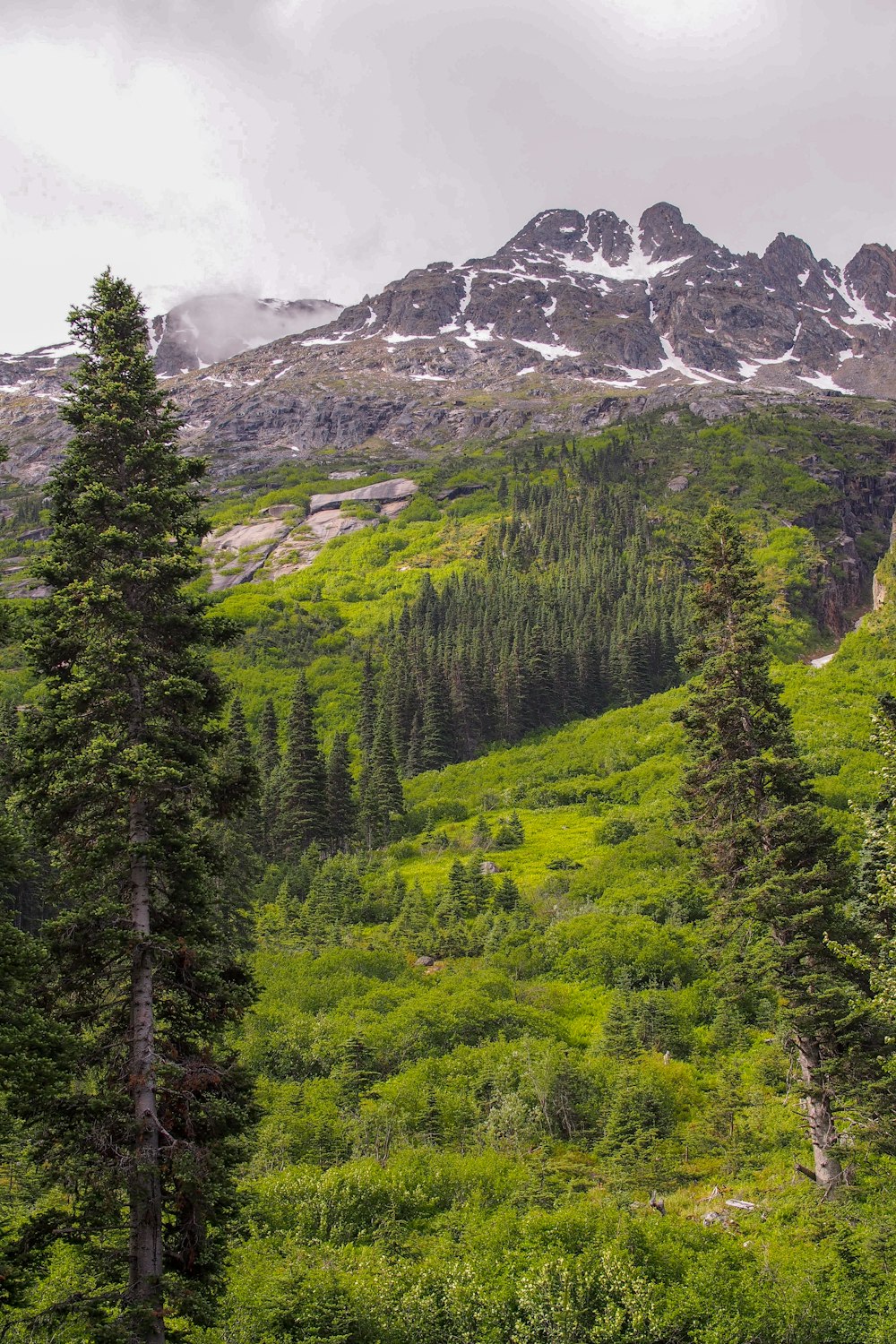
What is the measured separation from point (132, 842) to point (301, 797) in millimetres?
60438

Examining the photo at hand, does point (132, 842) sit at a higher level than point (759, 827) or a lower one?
higher

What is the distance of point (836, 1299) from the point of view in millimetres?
19719

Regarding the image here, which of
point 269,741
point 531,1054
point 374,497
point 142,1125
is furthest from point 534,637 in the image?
point 374,497

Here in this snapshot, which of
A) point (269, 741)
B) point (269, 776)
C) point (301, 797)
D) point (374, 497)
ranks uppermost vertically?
point (374, 497)

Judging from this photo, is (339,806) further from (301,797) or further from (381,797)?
(381,797)

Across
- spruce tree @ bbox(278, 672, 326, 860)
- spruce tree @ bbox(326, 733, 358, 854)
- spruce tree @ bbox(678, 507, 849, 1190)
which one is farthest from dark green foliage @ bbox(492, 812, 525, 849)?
spruce tree @ bbox(678, 507, 849, 1190)

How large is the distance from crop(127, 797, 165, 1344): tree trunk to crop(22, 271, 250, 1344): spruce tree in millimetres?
31

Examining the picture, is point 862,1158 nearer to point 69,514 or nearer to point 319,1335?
point 319,1335

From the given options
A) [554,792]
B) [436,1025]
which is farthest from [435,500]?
[436,1025]

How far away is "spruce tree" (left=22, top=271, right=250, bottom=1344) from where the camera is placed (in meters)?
14.3

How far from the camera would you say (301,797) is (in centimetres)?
7538

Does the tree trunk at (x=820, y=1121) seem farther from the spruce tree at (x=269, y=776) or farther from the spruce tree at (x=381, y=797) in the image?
the spruce tree at (x=381, y=797)

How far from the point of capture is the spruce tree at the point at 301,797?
2938 inches

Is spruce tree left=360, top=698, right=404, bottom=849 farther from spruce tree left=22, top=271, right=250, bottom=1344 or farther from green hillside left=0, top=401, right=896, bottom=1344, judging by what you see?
Result: spruce tree left=22, top=271, right=250, bottom=1344
